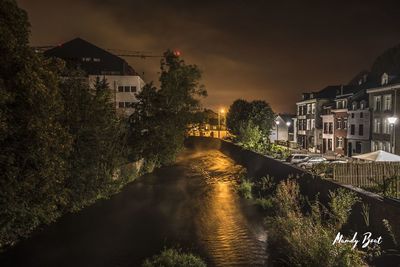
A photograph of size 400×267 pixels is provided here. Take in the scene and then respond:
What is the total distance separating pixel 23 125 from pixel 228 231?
1299 centimetres

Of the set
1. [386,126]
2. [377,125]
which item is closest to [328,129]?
[377,125]

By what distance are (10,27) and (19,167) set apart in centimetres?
553

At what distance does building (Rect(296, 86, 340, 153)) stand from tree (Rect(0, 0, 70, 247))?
2070 inches

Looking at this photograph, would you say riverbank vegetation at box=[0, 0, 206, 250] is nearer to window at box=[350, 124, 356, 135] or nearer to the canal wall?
the canal wall

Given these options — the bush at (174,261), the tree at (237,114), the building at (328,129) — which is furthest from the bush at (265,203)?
the tree at (237,114)

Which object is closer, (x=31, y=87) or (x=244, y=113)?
(x=31, y=87)

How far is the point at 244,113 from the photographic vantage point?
79.4m

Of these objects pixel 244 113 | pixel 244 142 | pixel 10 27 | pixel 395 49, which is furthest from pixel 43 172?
pixel 395 49

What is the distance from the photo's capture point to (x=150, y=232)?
2250 centimetres

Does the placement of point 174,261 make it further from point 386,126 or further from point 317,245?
point 386,126

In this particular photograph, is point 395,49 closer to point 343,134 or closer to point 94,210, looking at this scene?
point 343,134

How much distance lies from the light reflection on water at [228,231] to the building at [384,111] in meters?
19.3

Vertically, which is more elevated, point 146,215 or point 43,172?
point 43,172

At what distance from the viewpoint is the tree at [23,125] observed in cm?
1423
